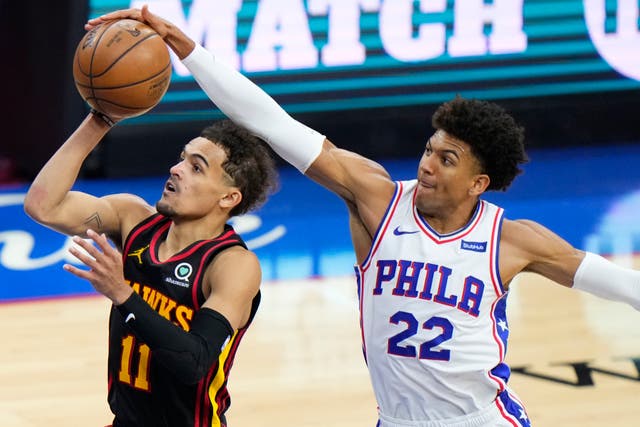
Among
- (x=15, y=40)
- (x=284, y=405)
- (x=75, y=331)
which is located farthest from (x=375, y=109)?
(x=284, y=405)

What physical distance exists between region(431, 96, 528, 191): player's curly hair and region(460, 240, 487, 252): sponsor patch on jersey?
11.4 inches

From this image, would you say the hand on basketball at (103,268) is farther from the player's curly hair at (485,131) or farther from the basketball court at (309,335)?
the basketball court at (309,335)

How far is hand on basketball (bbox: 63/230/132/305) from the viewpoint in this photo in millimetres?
3621

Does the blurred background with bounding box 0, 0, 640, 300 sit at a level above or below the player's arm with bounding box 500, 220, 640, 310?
above

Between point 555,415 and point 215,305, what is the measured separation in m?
2.88

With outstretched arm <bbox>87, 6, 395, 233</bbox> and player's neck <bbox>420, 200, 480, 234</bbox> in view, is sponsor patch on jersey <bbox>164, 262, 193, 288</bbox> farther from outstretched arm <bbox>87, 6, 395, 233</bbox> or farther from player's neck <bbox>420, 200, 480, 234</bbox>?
player's neck <bbox>420, 200, 480, 234</bbox>

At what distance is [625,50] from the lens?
12.5 m

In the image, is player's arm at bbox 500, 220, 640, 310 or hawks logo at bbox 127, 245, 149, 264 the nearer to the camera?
hawks logo at bbox 127, 245, 149, 264

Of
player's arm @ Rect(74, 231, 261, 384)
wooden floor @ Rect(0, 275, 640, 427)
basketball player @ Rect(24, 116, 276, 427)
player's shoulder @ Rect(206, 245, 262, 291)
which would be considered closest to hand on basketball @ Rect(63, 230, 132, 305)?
player's arm @ Rect(74, 231, 261, 384)

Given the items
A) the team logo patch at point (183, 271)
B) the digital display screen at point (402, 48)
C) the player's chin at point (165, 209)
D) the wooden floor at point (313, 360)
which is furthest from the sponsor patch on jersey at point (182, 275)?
the digital display screen at point (402, 48)

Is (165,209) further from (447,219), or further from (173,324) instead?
(447,219)

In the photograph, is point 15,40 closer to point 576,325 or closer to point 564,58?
point 564,58

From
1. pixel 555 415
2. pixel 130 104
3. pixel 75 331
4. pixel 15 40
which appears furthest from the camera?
pixel 15 40

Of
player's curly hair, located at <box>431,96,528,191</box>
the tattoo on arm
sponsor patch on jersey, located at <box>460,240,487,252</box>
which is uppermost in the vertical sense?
player's curly hair, located at <box>431,96,528,191</box>
